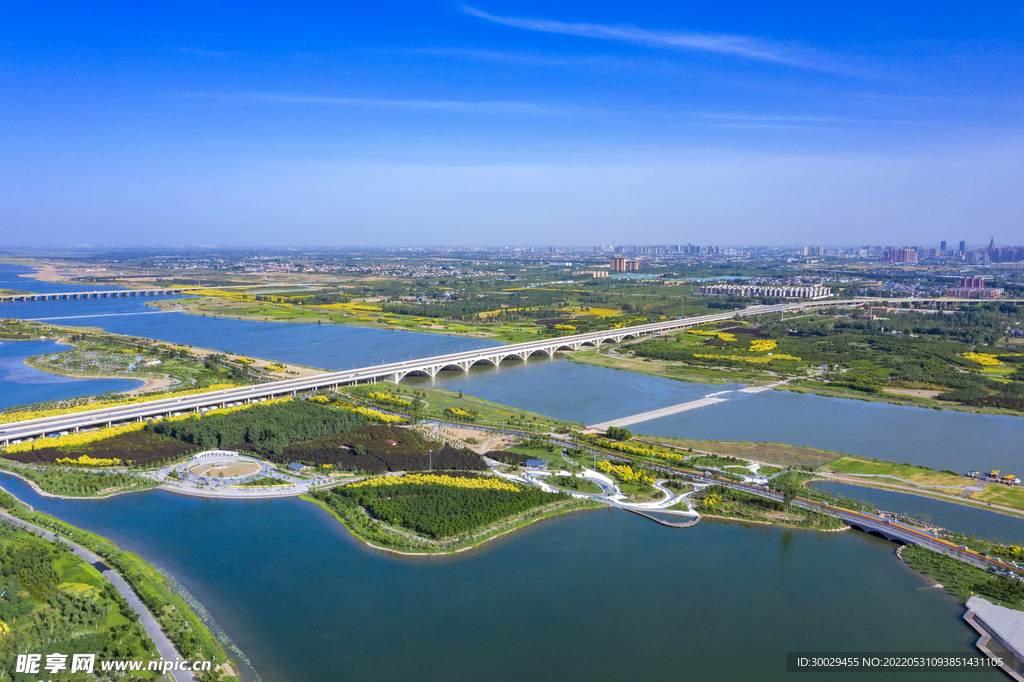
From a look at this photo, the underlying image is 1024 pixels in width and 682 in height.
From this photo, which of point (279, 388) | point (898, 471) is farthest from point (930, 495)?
point (279, 388)

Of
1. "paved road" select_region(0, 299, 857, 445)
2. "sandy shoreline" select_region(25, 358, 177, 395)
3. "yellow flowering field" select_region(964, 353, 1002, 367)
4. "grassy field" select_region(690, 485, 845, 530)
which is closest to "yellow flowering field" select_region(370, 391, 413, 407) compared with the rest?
"paved road" select_region(0, 299, 857, 445)

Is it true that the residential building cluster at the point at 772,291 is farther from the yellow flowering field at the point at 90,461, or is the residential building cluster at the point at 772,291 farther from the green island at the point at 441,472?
the yellow flowering field at the point at 90,461

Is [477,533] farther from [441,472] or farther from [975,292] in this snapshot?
[975,292]

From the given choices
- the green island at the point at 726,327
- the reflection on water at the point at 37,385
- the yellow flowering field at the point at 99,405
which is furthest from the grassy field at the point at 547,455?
the reflection on water at the point at 37,385

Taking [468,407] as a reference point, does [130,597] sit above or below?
below

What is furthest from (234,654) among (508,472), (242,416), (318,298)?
(318,298)
